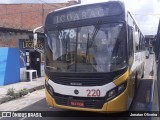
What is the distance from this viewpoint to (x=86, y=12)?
7.45 m

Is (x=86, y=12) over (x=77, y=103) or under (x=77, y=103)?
over

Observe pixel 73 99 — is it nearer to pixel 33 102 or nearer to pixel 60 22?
pixel 60 22

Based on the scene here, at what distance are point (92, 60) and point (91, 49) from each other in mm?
298

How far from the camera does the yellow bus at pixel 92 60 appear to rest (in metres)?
6.82

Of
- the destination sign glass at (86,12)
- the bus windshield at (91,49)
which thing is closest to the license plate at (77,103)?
the bus windshield at (91,49)

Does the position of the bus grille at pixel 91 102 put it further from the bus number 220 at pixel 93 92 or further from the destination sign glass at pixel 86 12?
the destination sign glass at pixel 86 12

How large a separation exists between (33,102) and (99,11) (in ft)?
16.9

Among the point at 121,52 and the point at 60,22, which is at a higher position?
the point at 60,22

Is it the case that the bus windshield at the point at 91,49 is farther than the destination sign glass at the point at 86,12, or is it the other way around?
the destination sign glass at the point at 86,12

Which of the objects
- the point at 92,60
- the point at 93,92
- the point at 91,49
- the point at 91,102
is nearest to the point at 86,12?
the point at 91,49

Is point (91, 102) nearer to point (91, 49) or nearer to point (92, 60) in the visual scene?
point (92, 60)

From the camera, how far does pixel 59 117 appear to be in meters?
8.06

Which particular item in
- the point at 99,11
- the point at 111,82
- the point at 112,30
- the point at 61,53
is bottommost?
the point at 111,82

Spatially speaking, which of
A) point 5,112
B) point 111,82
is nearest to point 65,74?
point 111,82
